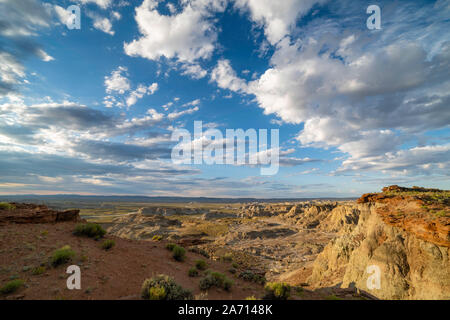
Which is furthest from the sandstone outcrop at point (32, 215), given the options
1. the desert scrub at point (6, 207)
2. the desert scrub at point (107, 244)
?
the desert scrub at point (107, 244)

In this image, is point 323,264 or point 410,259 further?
point 323,264

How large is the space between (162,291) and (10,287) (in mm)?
5746

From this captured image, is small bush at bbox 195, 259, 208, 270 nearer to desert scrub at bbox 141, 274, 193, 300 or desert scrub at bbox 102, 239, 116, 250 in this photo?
desert scrub at bbox 141, 274, 193, 300

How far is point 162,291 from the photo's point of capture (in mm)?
7402

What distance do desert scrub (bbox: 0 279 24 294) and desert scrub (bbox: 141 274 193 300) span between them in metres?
4.76

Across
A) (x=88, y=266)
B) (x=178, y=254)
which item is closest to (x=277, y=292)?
(x=178, y=254)

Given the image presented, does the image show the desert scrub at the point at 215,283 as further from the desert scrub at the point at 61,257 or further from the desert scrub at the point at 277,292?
the desert scrub at the point at 61,257

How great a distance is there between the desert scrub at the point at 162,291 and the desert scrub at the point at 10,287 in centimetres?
476

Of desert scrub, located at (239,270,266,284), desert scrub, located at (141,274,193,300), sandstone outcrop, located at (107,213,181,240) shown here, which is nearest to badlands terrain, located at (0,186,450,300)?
desert scrub, located at (239,270,266,284)

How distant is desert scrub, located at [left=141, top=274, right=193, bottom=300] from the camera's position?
7359mm

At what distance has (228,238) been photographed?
4872 cm
